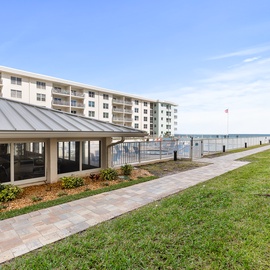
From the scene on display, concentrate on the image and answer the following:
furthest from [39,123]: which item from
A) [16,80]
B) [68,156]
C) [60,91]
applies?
[60,91]

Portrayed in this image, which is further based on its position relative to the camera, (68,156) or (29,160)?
(68,156)

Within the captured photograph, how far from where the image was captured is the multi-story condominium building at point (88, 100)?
34406 mm

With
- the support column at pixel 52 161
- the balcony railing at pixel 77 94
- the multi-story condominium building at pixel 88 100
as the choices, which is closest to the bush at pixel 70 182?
the support column at pixel 52 161

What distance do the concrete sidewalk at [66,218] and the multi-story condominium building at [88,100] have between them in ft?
117

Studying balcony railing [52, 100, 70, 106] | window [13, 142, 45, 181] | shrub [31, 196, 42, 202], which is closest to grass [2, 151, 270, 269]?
shrub [31, 196, 42, 202]

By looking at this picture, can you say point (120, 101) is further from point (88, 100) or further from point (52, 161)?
point (52, 161)

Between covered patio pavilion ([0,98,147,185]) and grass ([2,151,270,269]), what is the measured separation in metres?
3.72

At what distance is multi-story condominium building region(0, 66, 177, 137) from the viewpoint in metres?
34.4

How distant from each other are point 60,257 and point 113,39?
52.1ft

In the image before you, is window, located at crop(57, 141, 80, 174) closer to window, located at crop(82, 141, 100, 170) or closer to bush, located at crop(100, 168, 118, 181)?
window, located at crop(82, 141, 100, 170)

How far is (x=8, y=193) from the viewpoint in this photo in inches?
223

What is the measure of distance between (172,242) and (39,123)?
571 centimetres

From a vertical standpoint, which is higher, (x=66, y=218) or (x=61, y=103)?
(x=61, y=103)

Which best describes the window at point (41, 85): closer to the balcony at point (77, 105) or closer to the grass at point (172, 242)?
the balcony at point (77, 105)
